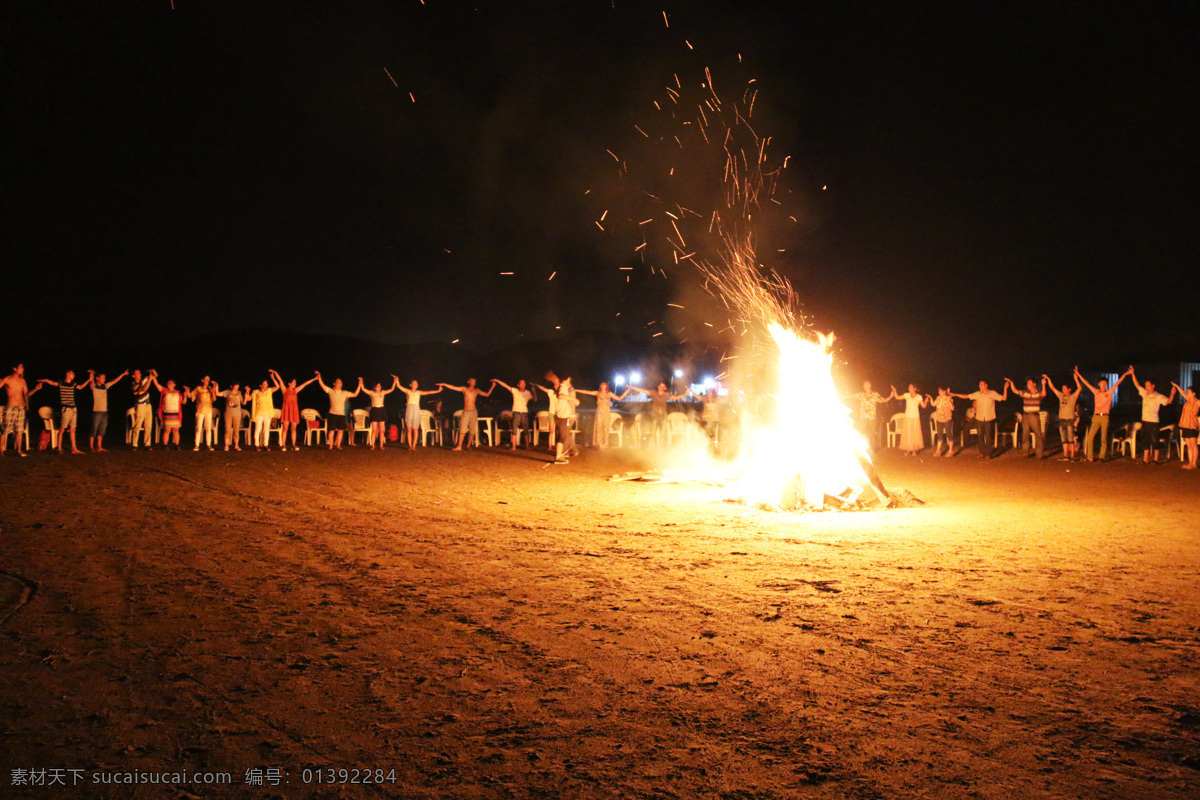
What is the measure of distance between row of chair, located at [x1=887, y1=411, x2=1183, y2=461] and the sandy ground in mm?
10233

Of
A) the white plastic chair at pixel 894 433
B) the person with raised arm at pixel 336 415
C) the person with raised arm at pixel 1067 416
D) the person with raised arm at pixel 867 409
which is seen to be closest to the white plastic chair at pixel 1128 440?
the person with raised arm at pixel 1067 416

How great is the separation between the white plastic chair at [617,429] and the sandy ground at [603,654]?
12265 millimetres

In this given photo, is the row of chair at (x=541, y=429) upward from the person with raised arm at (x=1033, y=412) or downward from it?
downward

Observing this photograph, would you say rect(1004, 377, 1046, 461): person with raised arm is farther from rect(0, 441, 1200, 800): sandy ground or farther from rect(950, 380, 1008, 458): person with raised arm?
rect(0, 441, 1200, 800): sandy ground

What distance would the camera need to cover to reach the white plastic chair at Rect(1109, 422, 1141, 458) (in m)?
17.6

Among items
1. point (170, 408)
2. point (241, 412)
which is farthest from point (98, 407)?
point (241, 412)

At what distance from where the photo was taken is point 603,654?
468 cm

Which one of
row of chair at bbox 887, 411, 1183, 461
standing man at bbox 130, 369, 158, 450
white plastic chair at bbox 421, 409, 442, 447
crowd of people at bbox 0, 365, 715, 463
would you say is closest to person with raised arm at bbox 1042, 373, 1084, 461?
row of chair at bbox 887, 411, 1183, 461

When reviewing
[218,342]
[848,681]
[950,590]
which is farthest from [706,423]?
[218,342]

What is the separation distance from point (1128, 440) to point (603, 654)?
62.9 feet

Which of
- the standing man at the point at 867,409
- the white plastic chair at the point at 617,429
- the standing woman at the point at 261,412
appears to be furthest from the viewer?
the white plastic chair at the point at 617,429

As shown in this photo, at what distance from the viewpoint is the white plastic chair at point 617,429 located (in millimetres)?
21877

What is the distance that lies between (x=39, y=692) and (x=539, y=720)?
2684 millimetres

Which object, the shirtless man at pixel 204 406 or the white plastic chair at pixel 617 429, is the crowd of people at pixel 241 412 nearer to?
the shirtless man at pixel 204 406
